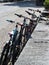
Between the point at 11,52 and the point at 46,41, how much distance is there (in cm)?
225

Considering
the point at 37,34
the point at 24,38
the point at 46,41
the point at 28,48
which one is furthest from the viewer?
the point at 37,34

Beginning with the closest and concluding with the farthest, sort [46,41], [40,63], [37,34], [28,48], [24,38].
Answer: [40,63]
[28,48]
[46,41]
[24,38]
[37,34]

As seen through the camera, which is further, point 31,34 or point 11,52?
point 31,34

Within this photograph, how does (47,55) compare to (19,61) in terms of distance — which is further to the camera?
(47,55)

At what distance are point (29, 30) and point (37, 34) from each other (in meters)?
0.36

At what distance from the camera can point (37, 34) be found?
11.5 m

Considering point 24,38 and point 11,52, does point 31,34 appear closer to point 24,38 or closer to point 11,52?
point 24,38

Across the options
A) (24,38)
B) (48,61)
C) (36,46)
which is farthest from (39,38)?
(48,61)

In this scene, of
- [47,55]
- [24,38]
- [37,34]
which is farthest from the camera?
[37,34]

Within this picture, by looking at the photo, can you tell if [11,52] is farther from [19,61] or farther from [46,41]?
[46,41]

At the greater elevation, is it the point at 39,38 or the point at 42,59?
the point at 42,59

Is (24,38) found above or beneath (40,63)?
beneath

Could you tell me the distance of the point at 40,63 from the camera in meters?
7.11

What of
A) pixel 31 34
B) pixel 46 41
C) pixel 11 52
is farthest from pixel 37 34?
pixel 11 52
